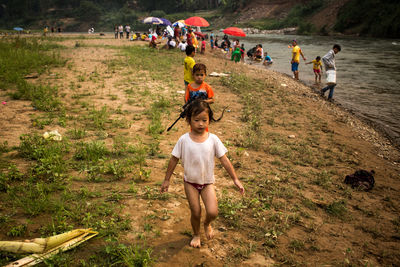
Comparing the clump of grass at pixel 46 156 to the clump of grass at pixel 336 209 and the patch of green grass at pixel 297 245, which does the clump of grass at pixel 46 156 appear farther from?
the clump of grass at pixel 336 209

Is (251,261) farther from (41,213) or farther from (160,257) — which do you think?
(41,213)

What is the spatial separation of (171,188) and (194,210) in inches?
45.9

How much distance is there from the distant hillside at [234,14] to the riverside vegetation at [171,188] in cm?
3472

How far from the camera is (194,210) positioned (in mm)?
2525

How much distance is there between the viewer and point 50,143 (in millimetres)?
4391

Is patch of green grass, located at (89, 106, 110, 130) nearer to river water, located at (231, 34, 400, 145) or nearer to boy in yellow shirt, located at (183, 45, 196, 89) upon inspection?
boy in yellow shirt, located at (183, 45, 196, 89)

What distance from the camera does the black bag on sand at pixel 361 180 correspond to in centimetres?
432

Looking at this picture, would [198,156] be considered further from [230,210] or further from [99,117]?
[99,117]

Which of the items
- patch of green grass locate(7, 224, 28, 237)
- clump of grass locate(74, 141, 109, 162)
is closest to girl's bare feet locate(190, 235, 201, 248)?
patch of green grass locate(7, 224, 28, 237)

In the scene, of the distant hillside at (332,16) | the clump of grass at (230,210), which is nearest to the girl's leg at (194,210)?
the clump of grass at (230,210)

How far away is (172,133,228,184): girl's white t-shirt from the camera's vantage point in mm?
2520

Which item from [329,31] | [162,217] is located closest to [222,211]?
[162,217]

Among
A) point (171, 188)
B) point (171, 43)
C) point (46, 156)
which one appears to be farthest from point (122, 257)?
point (171, 43)

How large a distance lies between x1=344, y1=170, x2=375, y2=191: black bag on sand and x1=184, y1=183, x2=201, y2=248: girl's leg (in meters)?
3.14
